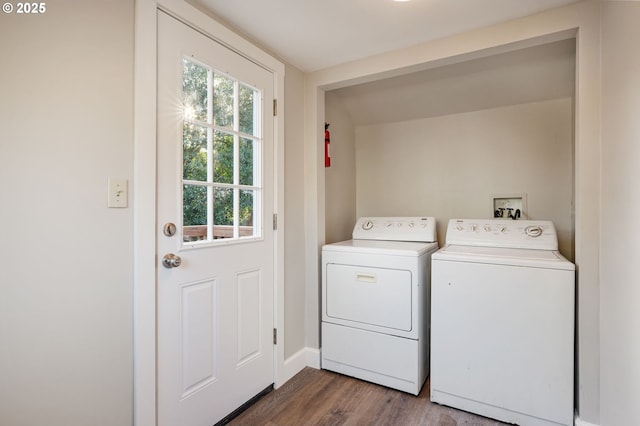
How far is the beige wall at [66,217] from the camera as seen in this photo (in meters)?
1.01

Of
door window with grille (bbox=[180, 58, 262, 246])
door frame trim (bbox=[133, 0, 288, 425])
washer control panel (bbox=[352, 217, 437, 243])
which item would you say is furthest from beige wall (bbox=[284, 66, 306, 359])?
door frame trim (bbox=[133, 0, 288, 425])

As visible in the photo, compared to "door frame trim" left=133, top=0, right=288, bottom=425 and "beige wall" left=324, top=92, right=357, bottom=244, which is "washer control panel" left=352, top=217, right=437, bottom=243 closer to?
"beige wall" left=324, top=92, right=357, bottom=244

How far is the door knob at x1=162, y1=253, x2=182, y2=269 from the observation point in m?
1.40

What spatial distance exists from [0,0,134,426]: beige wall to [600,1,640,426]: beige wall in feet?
6.38

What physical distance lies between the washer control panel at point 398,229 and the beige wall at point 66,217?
1.75m

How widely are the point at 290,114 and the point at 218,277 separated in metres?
1.20

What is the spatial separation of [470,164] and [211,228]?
2106 millimetres

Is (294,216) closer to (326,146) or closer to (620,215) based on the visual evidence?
(326,146)

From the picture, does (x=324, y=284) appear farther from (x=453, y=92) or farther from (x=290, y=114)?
(x=453, y=92)

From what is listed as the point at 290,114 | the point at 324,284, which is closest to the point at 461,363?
the point at 324,284

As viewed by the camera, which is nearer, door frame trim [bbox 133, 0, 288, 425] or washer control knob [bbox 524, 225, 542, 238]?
door frame trim [bbox 133, 0, 288, 425]

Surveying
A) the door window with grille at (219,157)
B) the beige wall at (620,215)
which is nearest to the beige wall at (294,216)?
the door window with grille at (219,157)

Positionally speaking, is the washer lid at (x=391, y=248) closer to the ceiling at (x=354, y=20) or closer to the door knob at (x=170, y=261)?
the door knob at (x=170, y=261)

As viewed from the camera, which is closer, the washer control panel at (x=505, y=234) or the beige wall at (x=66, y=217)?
the beige wall at (x=66, y=217)
